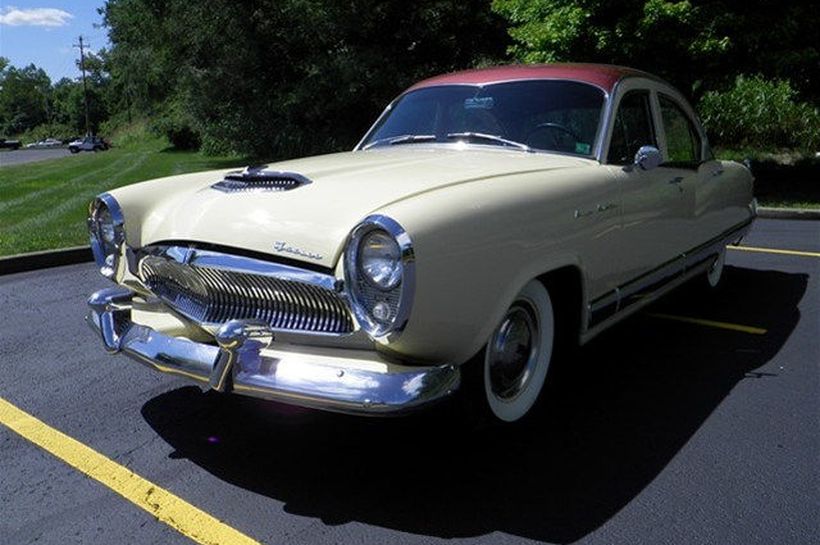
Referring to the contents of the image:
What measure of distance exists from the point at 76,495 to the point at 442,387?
1.45 metres

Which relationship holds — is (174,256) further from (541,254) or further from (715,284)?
(715,284)

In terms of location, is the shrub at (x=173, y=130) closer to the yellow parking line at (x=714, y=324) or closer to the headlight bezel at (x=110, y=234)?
the yellow parking line at (x=714, y=324)

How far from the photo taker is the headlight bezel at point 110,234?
3.39 metres

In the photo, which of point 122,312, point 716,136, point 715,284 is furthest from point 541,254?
point 716,136

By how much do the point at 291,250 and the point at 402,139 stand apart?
6.02ft

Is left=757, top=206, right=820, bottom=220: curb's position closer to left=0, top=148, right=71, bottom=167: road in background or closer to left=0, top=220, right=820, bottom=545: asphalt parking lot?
left=0, top=220, right=820, bottom=545: asphalt parking lot

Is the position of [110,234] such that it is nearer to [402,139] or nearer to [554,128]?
[402,139]

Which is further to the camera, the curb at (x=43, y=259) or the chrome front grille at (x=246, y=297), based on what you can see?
the curb at (x=43, y=259)

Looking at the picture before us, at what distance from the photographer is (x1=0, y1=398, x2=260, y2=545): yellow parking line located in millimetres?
2529

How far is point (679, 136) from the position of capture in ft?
15.8

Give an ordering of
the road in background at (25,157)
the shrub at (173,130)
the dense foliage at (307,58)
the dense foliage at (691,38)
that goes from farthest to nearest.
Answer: the shrub at (173,130), the road in background at (25,157), the dense foliage at (307,58), the dense foliage at (691,38)

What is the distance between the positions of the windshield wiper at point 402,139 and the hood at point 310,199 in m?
0.35

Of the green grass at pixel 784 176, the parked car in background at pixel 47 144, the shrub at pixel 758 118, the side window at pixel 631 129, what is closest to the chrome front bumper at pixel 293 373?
the side window at pixel 631 129

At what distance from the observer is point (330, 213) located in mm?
2777
